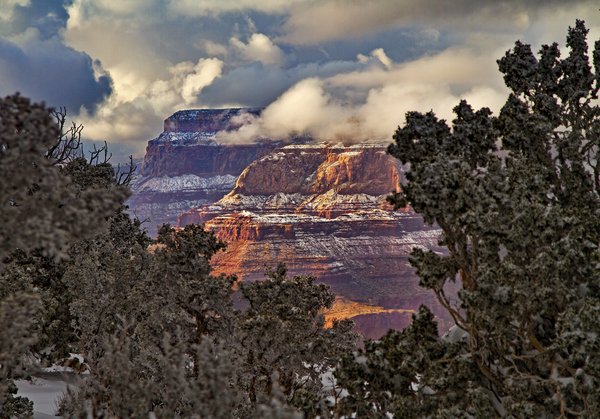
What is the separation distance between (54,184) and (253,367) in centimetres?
1088

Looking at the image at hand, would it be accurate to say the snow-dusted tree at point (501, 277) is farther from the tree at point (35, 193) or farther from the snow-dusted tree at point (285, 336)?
the tree at point (35, 193)

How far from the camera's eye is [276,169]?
556 ft

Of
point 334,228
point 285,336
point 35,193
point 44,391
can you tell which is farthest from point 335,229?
point 35,193

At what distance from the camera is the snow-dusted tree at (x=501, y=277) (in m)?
6.63

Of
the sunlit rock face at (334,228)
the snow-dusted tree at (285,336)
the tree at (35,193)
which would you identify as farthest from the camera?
the sunlit rock face at (334,228)

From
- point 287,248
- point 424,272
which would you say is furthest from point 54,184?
point 287,248

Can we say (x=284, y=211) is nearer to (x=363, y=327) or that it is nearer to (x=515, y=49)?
(x=363, y=327)

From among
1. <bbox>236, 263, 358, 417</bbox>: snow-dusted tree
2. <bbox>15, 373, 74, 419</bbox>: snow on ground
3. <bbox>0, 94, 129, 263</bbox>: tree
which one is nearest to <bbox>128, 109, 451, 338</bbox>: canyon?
<bbox>15, 373, 74, 419</bbox>: snow on ground

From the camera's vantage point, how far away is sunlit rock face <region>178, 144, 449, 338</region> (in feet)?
374

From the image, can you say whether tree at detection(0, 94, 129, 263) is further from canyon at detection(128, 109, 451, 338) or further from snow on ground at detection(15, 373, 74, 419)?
canyon at detection(128, 109, 451, 338)

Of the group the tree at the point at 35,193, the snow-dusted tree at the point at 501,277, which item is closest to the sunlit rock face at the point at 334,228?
the snow-dusted tree at the point at 501,277

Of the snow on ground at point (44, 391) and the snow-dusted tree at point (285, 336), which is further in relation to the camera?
the snow on ground at point (44, 391)

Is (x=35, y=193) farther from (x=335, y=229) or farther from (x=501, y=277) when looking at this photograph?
(x=335, y=229)

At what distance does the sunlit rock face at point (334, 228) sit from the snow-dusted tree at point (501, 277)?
8909 cm
